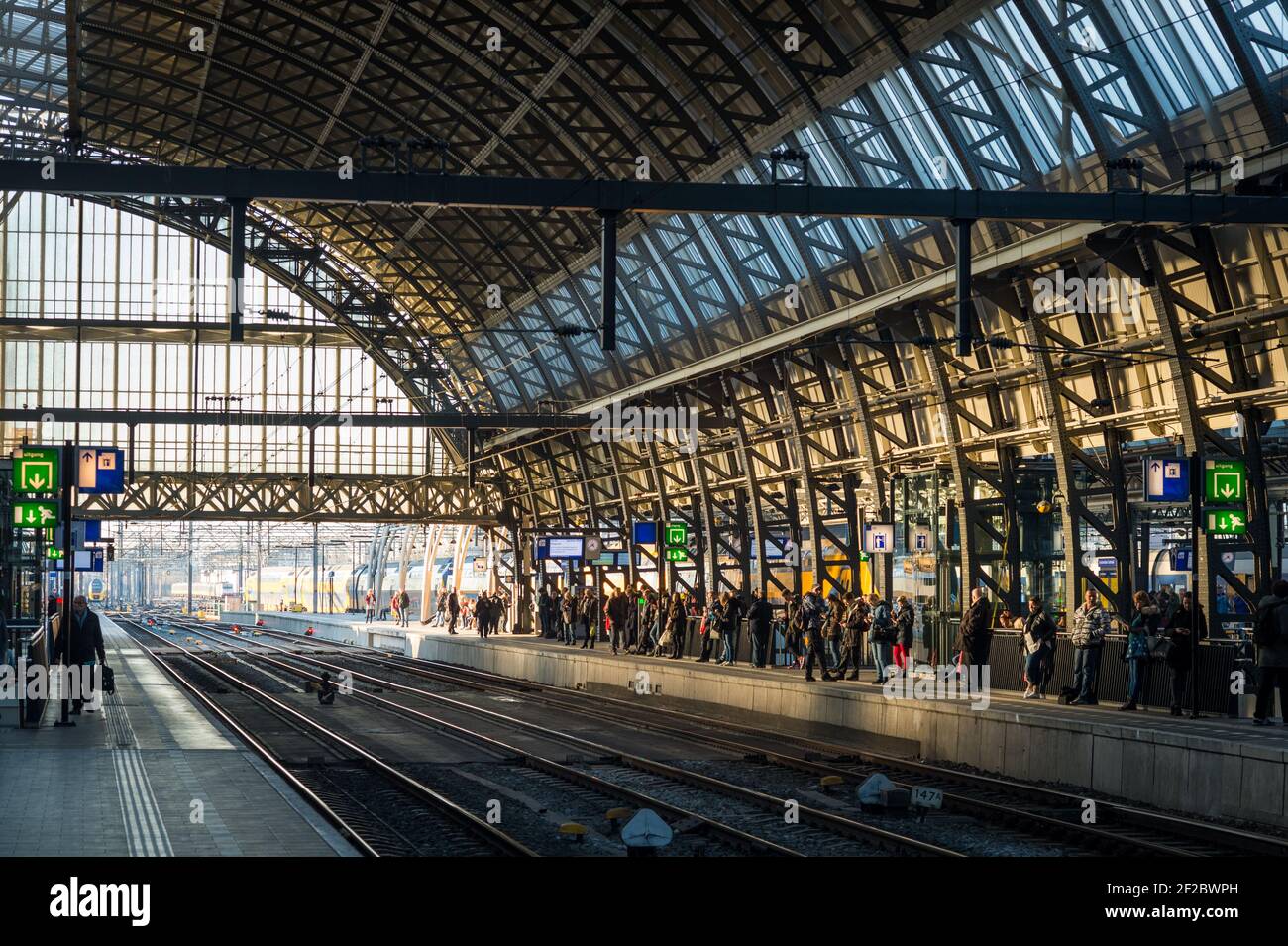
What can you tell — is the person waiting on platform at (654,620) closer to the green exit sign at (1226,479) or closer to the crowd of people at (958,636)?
the crowd of people at (958,636)

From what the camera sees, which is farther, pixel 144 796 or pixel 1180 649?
pixel 1180 649

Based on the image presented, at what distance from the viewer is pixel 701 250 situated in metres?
37.8

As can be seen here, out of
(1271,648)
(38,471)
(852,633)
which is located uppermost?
(38,471)

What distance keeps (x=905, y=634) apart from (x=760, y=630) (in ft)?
23.8

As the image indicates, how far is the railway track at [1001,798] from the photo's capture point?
49.1ft

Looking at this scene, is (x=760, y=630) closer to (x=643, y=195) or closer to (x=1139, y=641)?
(x=1139, y=641)

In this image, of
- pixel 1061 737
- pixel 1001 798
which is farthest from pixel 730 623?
pixel 1001 798

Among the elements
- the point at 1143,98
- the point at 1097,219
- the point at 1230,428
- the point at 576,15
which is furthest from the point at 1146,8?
the point at 576,15

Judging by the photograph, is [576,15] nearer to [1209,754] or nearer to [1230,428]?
[1230,428]

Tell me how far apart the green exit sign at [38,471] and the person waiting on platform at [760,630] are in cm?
1639

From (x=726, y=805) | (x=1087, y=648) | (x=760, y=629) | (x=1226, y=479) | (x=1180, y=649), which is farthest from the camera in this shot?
(x=760, y=629)

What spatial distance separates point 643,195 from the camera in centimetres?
2095

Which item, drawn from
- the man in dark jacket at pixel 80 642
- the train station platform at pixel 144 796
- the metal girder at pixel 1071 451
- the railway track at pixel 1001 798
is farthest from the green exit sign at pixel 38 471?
the metal girder at pixel 1071 451
